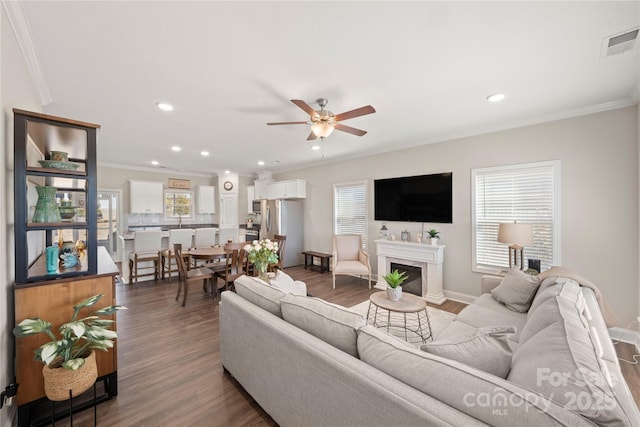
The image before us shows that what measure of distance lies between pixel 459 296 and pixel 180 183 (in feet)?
25.3

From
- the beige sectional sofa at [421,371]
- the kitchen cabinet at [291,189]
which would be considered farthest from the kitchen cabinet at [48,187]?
the kitchen cabinet at [291,189]

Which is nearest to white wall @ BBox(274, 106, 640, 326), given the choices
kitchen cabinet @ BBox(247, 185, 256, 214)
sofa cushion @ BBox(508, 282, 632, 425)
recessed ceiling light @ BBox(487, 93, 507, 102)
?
recessed ceiling light @ BBox(487, 93, 507, 102)

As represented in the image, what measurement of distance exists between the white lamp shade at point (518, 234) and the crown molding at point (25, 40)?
458 centimetres

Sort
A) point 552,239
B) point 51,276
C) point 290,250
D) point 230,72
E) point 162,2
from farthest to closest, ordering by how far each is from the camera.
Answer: point 290,250 < point 552,239 < point 230,72 < point 51,276 < point 162,2

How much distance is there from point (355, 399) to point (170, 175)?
26.4ft

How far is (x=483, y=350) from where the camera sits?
3.72 feet

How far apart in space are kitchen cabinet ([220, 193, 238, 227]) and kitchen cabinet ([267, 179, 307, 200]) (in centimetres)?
184

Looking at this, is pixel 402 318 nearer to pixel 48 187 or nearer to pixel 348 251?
pixel 348 251

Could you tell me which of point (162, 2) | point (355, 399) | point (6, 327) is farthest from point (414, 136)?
point (6, 327)

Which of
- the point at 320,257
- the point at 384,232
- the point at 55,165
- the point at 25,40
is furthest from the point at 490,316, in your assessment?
the point at 25,40

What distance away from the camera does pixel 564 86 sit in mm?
2498

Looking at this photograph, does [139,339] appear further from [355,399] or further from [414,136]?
[414,136]

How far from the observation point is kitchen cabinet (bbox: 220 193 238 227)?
26.3 feet

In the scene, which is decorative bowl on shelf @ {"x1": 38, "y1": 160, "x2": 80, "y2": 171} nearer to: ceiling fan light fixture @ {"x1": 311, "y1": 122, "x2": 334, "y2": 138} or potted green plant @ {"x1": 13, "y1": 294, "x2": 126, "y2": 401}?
potted green plant @ {"x1": 13, "y1": 294, "x2": 126, "y2": 401}
